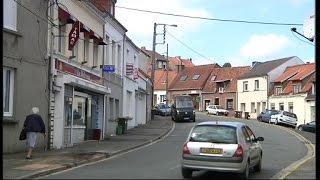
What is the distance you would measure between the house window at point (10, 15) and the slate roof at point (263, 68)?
56.4 meters

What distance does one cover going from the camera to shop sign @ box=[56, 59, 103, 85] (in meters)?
23.2

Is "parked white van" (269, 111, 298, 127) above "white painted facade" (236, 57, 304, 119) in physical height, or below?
below

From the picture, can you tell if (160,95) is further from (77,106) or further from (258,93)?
(77,106)

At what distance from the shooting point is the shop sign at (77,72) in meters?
23.2

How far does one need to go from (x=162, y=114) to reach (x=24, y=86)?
49824 millimetres

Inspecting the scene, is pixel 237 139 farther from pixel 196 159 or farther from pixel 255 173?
pixel 255 173

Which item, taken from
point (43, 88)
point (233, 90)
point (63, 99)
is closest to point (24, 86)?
point (43, 88)

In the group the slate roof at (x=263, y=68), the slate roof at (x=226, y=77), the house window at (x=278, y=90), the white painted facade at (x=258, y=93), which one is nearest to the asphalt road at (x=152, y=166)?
the house window at (x=278, y=90)

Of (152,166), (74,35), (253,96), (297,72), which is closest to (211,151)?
(152,166)

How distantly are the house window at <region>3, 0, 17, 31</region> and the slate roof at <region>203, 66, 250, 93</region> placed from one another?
2483 inches

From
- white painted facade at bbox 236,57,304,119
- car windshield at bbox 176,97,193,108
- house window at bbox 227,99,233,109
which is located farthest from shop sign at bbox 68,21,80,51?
house window at bbox 227,99,233,109

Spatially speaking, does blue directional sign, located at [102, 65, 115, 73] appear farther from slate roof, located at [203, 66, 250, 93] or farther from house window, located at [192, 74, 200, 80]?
house window, located at [192, 74, 200, 80]

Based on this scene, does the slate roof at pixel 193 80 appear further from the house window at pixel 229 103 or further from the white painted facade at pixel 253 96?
the white painted facade at pixel 253 96

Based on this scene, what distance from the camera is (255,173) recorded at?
15.9 m
